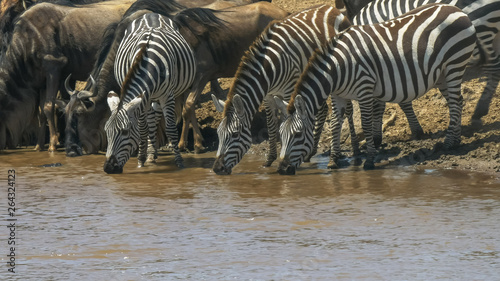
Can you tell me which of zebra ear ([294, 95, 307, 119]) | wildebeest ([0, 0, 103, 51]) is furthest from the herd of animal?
wildebeest ([0, 0, 103, 51])

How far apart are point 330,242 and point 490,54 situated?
5.75 m

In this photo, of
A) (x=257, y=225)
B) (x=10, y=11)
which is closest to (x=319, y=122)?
(x=257, y=225)

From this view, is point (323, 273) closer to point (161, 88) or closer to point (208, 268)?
point (208, 268)

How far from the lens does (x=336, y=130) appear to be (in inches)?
449

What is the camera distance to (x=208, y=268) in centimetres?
677

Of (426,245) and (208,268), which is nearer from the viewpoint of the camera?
(208,268)

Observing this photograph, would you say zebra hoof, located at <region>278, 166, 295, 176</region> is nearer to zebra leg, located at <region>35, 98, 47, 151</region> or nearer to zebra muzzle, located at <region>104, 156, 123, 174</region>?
zebra muzzle, located at <region>104, 156, 123, 174</region>

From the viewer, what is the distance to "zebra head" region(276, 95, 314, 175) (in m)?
10.6

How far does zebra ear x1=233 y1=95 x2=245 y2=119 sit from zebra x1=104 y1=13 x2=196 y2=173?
119 cm

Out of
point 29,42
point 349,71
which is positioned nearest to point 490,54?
point 349,71

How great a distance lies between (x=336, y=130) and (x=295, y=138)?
93 centimetres

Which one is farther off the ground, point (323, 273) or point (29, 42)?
point (29, 42)

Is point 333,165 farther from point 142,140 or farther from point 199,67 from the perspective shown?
point 199,67

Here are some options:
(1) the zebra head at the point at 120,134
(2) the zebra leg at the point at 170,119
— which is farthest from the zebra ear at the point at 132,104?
(2) the zebra leg at the point at 170,119
